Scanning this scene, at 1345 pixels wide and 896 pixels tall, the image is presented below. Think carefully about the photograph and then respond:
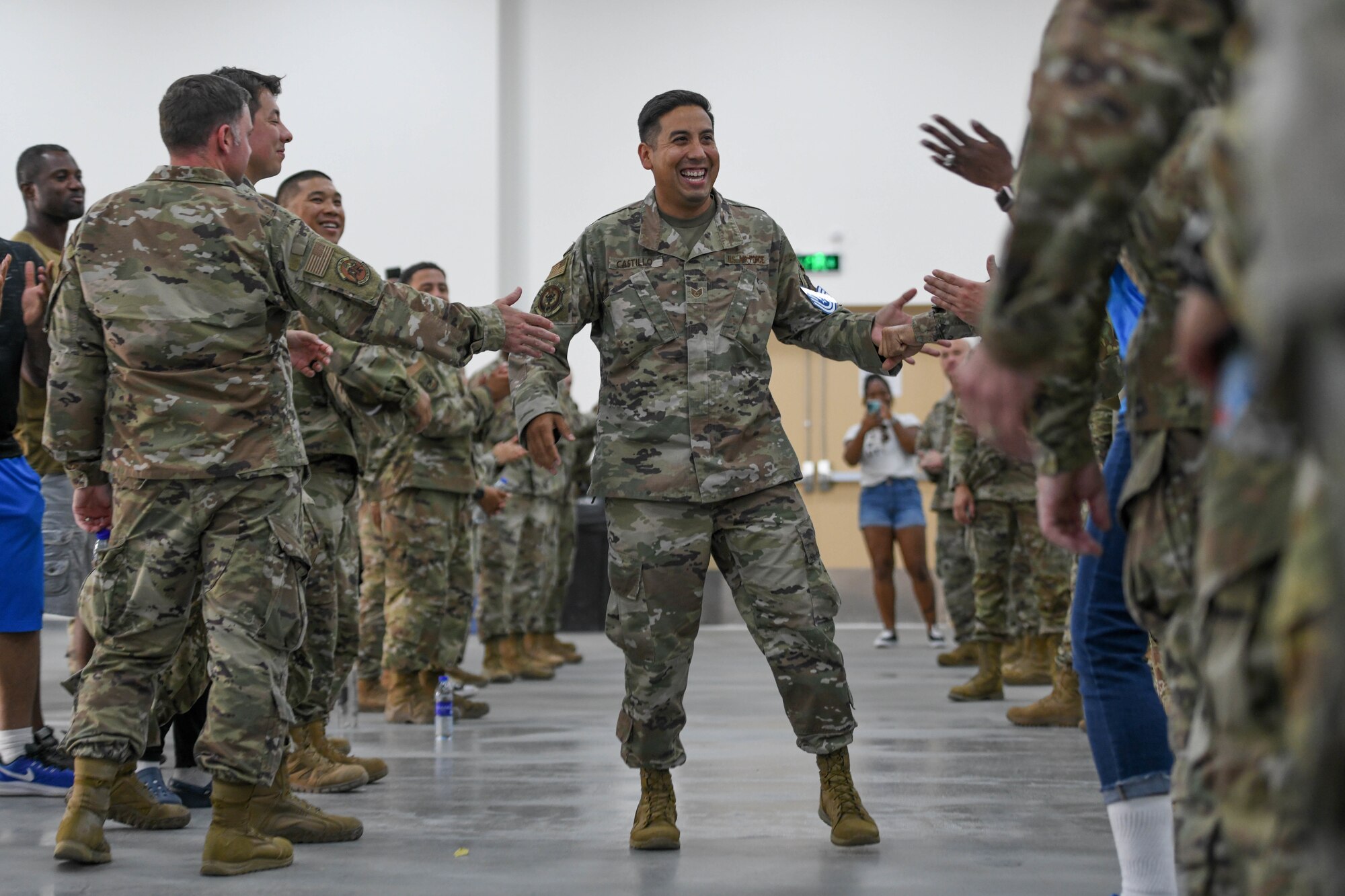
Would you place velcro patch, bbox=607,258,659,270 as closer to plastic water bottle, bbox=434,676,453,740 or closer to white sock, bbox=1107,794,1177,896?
white sock, bbox=1107,794,1177,896

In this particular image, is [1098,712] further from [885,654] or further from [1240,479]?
[885,654]

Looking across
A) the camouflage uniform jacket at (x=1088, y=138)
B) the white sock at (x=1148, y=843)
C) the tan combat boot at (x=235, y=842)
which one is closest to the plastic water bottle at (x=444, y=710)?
the tan combat boot at (x=235, y=842)

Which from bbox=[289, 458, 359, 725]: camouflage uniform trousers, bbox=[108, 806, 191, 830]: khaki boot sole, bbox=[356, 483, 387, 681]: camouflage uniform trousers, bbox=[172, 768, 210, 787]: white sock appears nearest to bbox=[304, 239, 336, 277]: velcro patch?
bbox=[289, 458, 359, 725]: camouflage uniform trousers

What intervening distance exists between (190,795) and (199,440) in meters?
1.26

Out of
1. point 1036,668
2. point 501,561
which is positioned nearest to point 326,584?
point 501,561

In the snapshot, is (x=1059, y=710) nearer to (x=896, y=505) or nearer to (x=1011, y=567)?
(x=1011, y=567)

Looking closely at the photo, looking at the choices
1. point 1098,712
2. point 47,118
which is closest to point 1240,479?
point 1098,712

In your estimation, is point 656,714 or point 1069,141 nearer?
point 1069,141

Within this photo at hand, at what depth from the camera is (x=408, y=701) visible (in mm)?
5449

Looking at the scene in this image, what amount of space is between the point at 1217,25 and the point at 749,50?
11.0 m

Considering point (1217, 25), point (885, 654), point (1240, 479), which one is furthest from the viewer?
point (885, 654)

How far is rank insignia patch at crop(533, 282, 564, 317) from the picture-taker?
3.29m

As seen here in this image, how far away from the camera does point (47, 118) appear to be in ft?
37.7

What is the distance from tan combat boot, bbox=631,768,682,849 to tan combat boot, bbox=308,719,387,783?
3.82 feet
